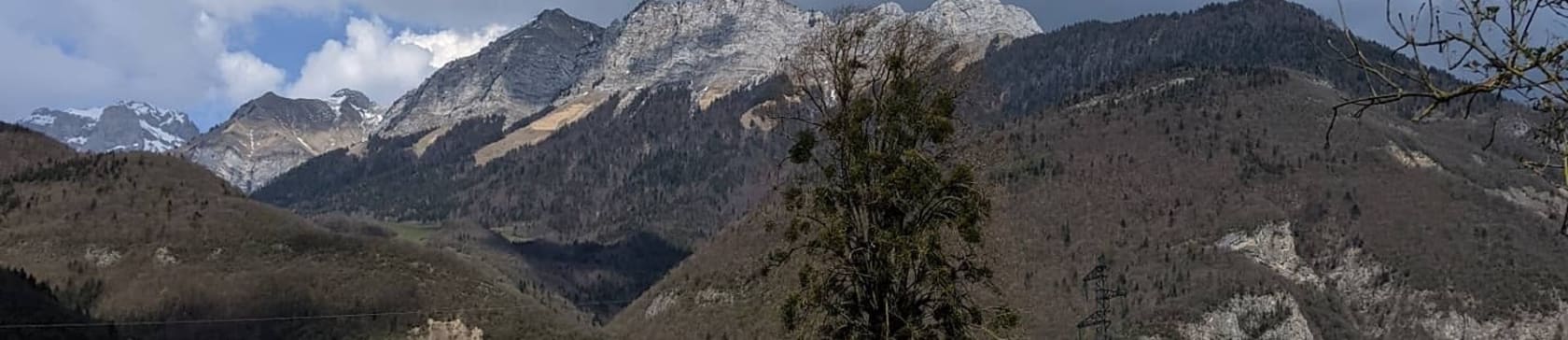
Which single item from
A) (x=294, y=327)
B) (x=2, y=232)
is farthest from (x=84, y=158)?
(x=294, y=327)

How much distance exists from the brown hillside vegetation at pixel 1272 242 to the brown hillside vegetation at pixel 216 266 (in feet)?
91.3

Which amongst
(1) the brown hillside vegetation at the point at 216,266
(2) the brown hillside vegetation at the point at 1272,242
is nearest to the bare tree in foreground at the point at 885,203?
(2) the brown hillside vegetation at the point at 1272,242

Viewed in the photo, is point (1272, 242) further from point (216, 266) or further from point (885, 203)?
point (885, 203)

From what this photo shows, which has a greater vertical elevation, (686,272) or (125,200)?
(125,200)

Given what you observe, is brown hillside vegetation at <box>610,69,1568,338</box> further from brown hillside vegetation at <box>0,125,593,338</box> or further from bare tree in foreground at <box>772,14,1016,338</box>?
bare tree in foreground at <box>772,14,1016,338</box>

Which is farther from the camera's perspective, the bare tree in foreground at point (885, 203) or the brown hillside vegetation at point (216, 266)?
the brown hillside vegetation at point (216, 266)

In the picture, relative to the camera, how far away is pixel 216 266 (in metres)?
152

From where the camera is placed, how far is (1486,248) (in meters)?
165

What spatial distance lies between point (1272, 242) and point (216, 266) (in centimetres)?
12874

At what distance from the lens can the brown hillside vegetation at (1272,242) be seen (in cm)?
14962

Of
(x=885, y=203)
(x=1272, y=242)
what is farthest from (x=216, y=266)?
(x=885, y=203)

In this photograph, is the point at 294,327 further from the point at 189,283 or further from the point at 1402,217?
the point at 1402,217

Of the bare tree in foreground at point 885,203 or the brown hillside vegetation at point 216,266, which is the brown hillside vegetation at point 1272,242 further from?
the bare tree in foreground at point 885,203

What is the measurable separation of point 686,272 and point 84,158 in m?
88.5
